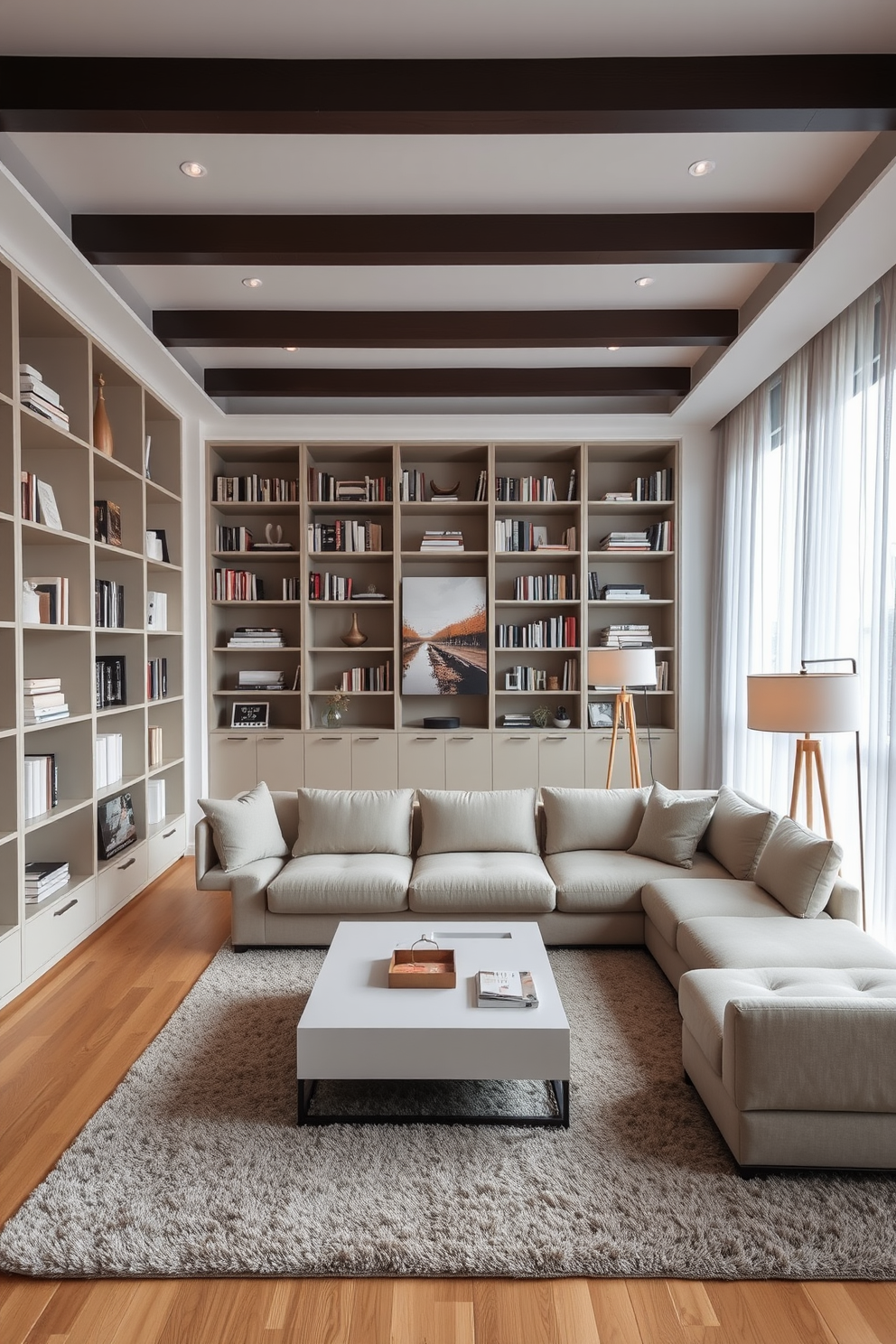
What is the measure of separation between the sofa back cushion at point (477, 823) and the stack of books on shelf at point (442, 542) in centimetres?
230

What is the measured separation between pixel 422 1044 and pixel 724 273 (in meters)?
3.59

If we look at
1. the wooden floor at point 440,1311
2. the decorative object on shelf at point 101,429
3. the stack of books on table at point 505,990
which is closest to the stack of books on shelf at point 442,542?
the decorative object on shelf at point 101,429

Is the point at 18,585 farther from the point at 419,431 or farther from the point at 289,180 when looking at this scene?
the point at 419,431

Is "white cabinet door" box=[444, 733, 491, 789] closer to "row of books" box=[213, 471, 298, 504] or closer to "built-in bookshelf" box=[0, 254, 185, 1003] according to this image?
"built-in bookshelf" box=[0, 254, 185, 1003]

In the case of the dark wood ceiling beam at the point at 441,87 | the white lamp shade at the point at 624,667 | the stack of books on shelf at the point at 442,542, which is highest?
the dark wood ceiling beam at the point at 441,87

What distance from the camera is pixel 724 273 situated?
3826 millimetres

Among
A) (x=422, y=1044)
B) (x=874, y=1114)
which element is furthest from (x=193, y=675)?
(x=874, y=1114)

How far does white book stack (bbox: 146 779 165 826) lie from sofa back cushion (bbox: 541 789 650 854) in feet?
8.04

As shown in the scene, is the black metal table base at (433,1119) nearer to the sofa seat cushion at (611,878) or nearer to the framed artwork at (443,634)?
the sofa seat cushion at (611,878)

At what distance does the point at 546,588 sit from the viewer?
5.89 meters

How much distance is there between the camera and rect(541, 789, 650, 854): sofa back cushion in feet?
13.1

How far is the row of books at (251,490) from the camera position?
5.75 meters

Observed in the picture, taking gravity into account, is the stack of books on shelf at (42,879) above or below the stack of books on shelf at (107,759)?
below

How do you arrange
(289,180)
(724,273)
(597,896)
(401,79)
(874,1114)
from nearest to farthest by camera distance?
1. (874,1114)
2. (401,79)
3. (289,180)
4. (597,896)
5. (724,273)
